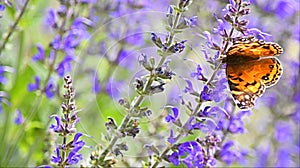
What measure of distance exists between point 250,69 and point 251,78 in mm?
16

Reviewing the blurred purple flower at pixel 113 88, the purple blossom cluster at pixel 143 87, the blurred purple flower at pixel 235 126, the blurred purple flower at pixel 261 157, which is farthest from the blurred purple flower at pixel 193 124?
the blurred purple flower at pixel 261 157

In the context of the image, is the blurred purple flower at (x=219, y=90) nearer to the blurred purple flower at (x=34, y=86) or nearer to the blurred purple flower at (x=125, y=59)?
the blurred purple flower at (x=34, y=86)

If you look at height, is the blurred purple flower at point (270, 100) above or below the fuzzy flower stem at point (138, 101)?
above

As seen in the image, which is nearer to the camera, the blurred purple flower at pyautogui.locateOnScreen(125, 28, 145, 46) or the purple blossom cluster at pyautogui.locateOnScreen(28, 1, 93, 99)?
the purple blossom cluster at pyautogui.locateOnScreen(28, 1, 93, 99)

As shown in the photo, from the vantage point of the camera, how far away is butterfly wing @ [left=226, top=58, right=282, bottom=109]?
93cm

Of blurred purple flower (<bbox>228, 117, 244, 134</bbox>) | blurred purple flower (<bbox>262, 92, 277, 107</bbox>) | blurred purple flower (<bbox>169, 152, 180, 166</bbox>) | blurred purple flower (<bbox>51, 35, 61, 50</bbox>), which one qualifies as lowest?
blurred purple flower (<bbox>169, 152, 180, 166</bbox>)

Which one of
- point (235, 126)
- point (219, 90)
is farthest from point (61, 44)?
point (219, 90)

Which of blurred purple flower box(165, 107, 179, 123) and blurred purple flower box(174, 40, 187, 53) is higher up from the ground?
blurred purple flower box(174, 40, 187, 53)

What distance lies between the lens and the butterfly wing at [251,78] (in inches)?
36.5

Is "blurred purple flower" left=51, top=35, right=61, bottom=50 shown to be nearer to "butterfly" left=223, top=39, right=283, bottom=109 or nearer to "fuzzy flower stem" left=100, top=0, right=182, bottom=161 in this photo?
"fuzzy flower stem" left=100, top=0, right=182, bottom=161

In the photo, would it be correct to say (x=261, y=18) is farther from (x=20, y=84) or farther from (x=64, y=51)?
(x=20, y=84)

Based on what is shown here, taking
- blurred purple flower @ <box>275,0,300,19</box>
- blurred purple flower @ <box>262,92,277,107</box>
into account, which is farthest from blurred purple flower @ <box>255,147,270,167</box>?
blurred purple flower @ <box>275,0,300,19</box>

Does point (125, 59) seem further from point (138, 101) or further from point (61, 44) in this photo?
point (138, 101)

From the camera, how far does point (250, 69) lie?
3.11 feet
